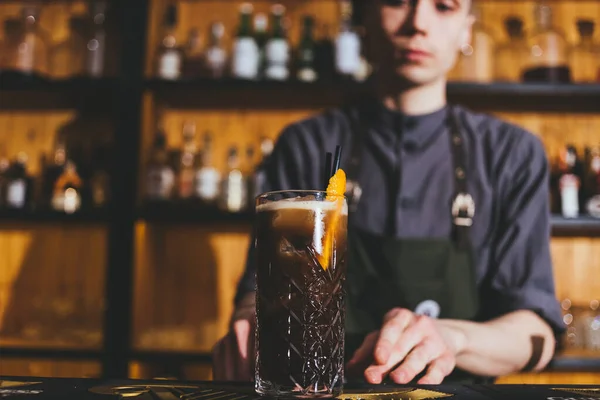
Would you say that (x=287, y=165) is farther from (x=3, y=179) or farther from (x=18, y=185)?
(x=3, y=179)

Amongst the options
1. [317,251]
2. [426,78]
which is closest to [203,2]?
[426,78]

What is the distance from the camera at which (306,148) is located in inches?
66.8

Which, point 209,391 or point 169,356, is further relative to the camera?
point 169,356

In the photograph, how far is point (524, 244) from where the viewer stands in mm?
1462

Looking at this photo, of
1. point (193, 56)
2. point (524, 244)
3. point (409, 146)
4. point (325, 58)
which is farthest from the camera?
point (193, 56)

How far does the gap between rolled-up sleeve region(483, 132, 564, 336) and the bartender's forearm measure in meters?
0.03

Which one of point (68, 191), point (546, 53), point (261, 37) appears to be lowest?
point (68, 191)

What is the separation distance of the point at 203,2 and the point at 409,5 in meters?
1.54

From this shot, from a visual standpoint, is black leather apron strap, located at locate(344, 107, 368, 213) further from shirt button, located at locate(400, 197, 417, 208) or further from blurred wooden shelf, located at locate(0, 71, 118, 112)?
blurred wooden shelf, located at locate(0, 71, 118, 112)

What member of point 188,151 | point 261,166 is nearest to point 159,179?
point 188,151

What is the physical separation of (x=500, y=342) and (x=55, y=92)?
211 centimetres

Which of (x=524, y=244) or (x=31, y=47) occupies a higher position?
(x=31, y=47)

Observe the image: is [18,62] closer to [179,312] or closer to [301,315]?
[179,312]

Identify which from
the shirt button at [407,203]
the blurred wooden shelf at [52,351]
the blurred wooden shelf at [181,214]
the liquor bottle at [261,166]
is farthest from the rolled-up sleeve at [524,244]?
the blurred wooden shelf at [52,351]
